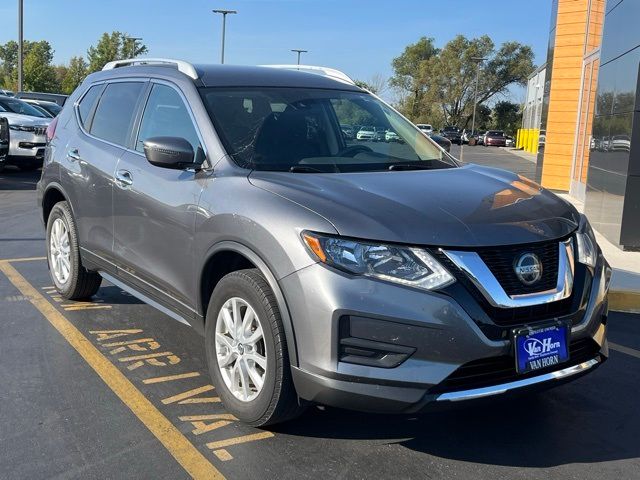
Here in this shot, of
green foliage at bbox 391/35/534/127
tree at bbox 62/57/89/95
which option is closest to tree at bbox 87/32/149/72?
tree at bbox 62/57/89/95

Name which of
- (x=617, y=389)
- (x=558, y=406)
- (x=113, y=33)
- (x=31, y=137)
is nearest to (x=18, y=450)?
(x=558, y=406)

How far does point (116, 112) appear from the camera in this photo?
5023 millimetres

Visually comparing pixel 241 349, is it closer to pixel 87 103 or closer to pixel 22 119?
pixel 87 103

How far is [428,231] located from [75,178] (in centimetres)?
328

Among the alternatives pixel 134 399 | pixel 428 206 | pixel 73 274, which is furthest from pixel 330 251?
pixel 73 274

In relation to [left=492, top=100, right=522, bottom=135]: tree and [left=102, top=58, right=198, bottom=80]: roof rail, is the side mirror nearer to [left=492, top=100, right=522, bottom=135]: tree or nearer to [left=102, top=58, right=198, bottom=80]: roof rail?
[left=102, top=58, right=198, bottom=80]: roof rail

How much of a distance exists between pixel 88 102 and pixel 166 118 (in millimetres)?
1505

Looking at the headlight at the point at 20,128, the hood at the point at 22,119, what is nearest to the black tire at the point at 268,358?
the headlight at the point at 20,128

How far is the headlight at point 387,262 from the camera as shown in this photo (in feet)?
9.53

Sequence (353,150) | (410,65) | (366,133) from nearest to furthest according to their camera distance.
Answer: (353,150), (366,133), (410,65)

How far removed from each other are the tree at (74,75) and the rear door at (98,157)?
57.9m

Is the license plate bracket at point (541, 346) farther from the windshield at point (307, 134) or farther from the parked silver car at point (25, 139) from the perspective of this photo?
the parked silver car at point (25, 139)

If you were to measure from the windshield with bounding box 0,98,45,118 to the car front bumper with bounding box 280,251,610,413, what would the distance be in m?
16.4

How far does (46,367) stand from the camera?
4.29 m
